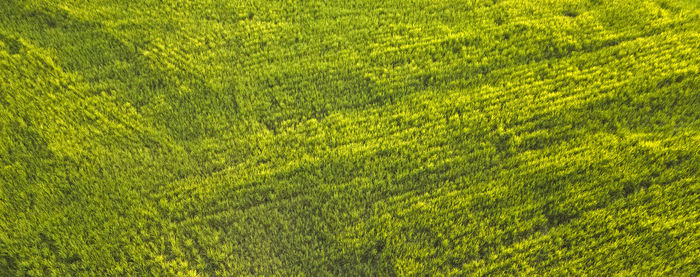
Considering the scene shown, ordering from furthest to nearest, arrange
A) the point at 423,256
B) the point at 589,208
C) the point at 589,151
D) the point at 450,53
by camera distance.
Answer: the point at 450,53
the point at 589,151
the point at 589,208
the point at 423,256

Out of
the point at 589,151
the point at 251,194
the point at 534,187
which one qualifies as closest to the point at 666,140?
the point at 589,151

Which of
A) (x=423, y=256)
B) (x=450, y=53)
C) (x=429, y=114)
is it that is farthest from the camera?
(x=450, y=53)

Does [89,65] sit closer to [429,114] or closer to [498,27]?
[429,114]

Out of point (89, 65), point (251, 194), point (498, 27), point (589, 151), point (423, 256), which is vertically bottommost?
point (423, 256)

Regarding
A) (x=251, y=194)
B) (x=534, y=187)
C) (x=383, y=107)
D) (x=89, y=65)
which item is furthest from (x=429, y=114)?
(x=89, y=65)

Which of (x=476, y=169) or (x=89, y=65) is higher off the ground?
(x=89, y=65)

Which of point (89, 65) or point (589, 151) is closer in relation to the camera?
point (589, 151)
